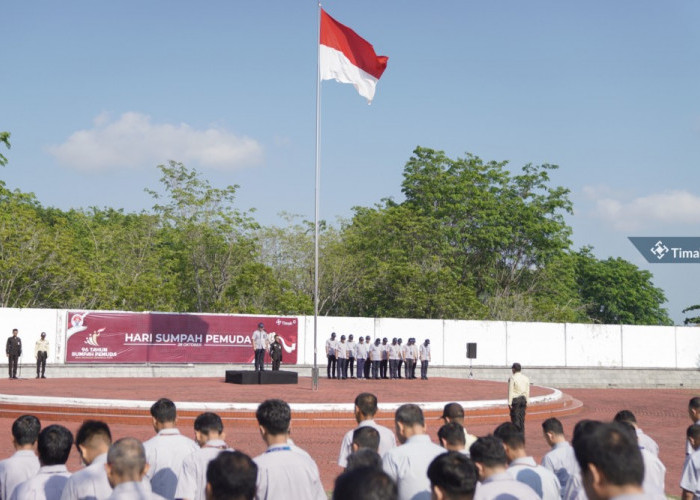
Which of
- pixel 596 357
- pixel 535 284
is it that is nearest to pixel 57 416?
pixel 596 357

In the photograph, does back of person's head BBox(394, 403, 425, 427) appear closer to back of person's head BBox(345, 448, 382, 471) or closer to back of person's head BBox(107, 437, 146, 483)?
back of person's head BBox(345, 448, 382, 471)

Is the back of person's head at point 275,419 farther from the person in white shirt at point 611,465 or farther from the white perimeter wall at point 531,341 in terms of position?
the white perimeter wall at point 531,341

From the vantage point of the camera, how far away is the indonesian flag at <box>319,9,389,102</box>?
23031mm

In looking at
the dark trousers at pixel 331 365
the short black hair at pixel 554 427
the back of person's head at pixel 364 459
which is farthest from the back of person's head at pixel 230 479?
the dark trousers at pixel 331 365

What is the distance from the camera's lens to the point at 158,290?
3969 cm

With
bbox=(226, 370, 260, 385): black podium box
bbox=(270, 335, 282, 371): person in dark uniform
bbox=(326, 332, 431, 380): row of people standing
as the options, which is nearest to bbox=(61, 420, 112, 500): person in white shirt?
bbox=(226, 370, 260, 385): black podium box

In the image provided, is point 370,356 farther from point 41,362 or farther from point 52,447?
point 52,447

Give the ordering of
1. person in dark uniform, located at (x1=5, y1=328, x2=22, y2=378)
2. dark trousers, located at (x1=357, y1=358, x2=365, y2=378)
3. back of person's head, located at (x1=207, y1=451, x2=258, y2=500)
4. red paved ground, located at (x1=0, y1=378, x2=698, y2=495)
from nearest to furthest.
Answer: back of person's head, located at (x1=207, y1=451, x2=258, y2=500) < red paved ground, located at (x1=0, y1=378, x2=698, y2=495) < person in dark uniform, located at (x1=5, y1=328, x2=22, y2=378) < dark trousers, located at (x1=357, y1=358, x2=365, y2=378)

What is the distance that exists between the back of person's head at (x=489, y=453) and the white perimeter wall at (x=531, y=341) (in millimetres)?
29248

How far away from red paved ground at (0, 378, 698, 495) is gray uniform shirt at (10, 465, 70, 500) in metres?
6.31

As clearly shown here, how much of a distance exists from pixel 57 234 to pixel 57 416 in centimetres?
2094

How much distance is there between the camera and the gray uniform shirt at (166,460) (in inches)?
225

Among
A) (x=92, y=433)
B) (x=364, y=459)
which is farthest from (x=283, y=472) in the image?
(x=92, y=433)

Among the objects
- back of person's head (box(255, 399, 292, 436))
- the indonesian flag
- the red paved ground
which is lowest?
the red paved ground
